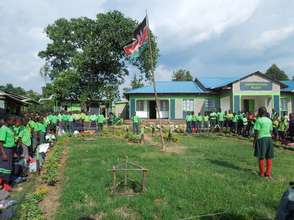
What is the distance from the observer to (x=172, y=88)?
34125 mm

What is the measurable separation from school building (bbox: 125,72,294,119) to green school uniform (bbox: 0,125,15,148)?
23659 mm

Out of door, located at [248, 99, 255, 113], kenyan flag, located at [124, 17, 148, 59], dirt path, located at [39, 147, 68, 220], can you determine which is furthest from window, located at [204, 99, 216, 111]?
dirt path, located at [39, 147, 68, 220]

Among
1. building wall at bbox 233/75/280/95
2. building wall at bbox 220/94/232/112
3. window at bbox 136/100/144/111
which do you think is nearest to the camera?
building wall at bbox 233/75/280/95

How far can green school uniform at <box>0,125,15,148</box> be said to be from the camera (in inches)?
348

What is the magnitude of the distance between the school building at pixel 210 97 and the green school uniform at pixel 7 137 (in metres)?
23.7

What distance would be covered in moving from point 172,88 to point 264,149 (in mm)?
25308

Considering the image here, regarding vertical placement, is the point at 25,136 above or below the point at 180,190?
above

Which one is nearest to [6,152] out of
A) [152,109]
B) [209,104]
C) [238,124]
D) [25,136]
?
[25,136]

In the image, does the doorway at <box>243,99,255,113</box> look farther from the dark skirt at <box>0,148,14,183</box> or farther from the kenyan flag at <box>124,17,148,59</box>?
the dark skirt at <box>0,148,14,183</box>

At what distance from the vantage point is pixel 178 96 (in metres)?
33.1

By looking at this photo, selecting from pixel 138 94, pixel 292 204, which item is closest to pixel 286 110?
pixel 138 94

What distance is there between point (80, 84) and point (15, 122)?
93.6 ft

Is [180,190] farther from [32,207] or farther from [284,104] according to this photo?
[284,104]

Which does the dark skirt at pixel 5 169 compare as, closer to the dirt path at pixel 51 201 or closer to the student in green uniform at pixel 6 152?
the student in green uniform at pixel 6 152
